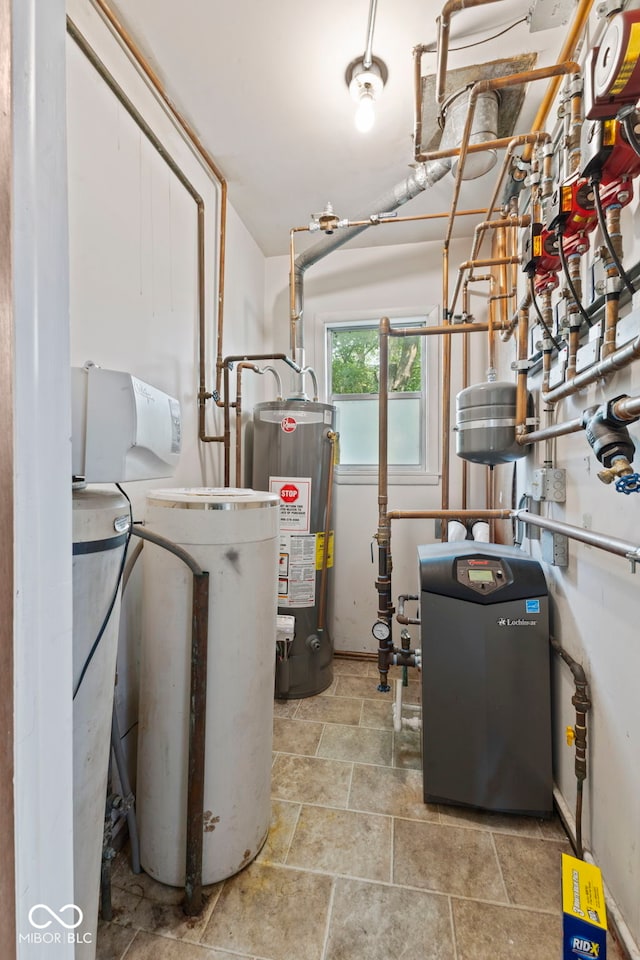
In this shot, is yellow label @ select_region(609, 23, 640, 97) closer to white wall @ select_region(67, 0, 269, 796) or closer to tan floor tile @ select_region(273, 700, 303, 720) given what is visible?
white wall @ select_region(67, 0, 269, 796)

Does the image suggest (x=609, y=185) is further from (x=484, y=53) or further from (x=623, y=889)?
(x=623, y=889)

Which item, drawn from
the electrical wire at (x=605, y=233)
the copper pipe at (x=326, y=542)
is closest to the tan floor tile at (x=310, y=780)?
the copper pipe at (x=326, y=542)

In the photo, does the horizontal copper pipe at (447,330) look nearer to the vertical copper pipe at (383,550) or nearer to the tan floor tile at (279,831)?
the vertical copper pipe at (383,550)

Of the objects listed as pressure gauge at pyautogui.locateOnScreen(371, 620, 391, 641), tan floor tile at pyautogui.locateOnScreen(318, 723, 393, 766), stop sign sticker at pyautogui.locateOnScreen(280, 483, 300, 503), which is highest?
stop sign sticker at pyautogui.locateOnScreen(280, 483, 300, 503)

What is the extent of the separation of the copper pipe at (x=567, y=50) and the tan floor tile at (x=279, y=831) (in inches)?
95.6

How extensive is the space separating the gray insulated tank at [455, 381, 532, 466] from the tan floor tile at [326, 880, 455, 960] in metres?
1.36

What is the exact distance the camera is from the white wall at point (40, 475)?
41 cm

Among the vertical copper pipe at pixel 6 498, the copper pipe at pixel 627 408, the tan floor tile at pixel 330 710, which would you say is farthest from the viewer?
the tan floor tile at pixel 330 710

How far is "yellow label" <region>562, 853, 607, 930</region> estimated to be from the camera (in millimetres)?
660

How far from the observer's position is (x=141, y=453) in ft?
2.56

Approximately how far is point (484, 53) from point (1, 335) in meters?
1.84

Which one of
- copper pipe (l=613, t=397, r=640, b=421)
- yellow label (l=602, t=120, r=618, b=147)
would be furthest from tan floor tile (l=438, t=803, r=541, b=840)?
yellow label (l=602, t=120, r=618, b=147)

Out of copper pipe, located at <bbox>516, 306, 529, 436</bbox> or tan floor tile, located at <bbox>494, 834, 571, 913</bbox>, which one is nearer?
tan floor tile, located at <bbox>494, 834, 571, 913</bbox>

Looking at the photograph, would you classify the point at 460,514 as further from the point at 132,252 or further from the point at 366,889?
the point at 132,252
